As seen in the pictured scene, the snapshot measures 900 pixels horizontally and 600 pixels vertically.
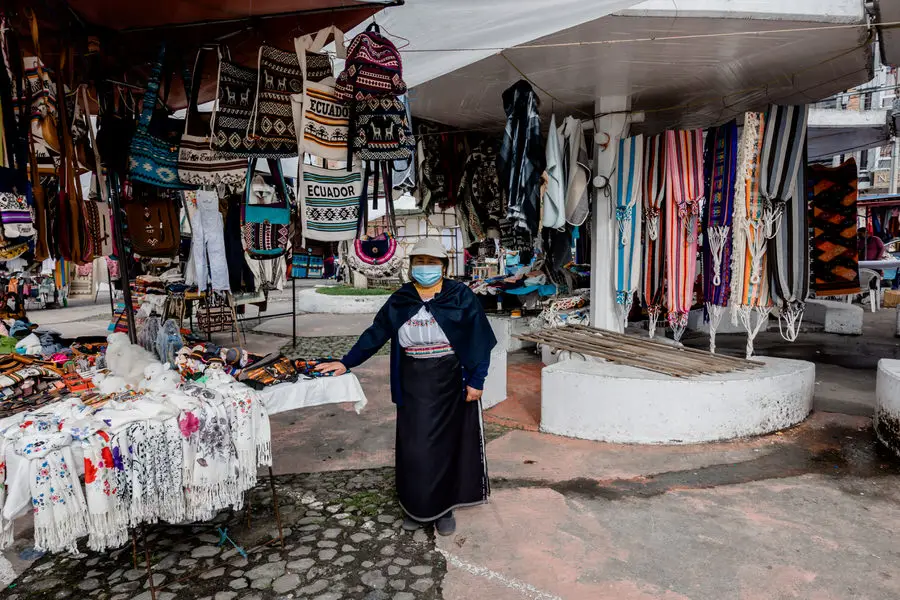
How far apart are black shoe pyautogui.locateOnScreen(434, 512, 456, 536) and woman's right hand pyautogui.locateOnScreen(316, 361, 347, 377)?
1.00 meters

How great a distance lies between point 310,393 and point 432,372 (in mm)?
653

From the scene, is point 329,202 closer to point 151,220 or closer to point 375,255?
point 151,220

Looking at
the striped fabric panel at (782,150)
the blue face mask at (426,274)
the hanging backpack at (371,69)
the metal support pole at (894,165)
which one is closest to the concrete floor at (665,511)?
the blue face mask at (426,274)

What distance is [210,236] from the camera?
577 cm

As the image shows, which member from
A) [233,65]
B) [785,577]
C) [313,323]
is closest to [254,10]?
[233,65]

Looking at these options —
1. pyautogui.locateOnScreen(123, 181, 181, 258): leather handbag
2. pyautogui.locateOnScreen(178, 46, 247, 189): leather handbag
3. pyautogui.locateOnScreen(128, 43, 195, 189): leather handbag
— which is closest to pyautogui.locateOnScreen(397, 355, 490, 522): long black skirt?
pyautogui.locateOnScreen(178, 46, 247, 189): leather handbag

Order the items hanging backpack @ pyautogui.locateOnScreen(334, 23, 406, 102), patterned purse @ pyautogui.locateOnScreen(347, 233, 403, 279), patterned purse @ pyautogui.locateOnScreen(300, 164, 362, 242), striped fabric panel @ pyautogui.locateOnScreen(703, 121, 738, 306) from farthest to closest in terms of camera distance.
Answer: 1. patterned purse @ pyautogui.locateOnScreen(347, 233, 403, 279)
2. striped fabric panel @ pyautogui.locateOnScreen(703, 121, 738, 306)
3. patterned purse @ pyautogui.locateOnScreen(300, 164, 362, 242)
4. hanging backpack @ pyautogui.locateOnScreen(334, 23, 406, 102)

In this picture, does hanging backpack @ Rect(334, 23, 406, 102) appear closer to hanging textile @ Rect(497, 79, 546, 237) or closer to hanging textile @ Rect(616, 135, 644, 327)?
hanging textile @ Rect(497, 79, 546, 237)

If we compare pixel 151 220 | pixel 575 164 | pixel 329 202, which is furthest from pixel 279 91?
pixel 575 164

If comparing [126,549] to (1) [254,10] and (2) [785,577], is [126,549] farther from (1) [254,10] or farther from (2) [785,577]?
(2) [785,577]

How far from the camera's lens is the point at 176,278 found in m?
8.86

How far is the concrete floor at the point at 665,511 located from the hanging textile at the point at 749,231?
114 cm

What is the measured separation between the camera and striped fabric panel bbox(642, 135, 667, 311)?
15.8 ft

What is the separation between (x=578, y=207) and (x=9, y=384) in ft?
13.9
